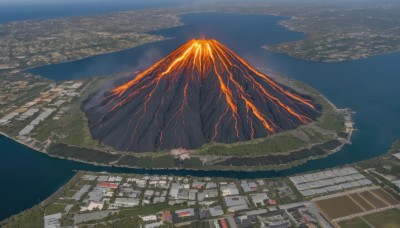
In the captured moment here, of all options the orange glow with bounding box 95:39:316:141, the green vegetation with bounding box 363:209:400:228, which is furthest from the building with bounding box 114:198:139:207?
the green vegetation with bounding box 363:209:400:228

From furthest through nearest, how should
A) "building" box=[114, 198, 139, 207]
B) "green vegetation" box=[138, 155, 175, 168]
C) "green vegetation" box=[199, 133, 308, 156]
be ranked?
"green vegetation" box=[199, 133, 308, 156] < "green vegetation" box=[138, 155, 175, 168] < "building" box=[114, 198, 139, 207]

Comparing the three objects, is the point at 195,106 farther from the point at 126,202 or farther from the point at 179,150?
the point at 126,202

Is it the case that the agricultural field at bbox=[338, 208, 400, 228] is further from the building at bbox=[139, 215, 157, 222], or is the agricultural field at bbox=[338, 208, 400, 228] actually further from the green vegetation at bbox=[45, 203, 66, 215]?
the green vegetation at bbox=[45, 203, 66, 215]

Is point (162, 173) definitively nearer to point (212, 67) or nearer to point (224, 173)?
point (224, 173)

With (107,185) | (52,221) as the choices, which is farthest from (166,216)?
(52,221)

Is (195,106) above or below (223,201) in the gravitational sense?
above

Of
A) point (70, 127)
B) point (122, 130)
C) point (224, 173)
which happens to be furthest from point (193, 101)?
point (70, 127)


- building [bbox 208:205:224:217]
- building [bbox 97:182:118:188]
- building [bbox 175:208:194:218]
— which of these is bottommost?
building [bbox 208:205:224:217]
